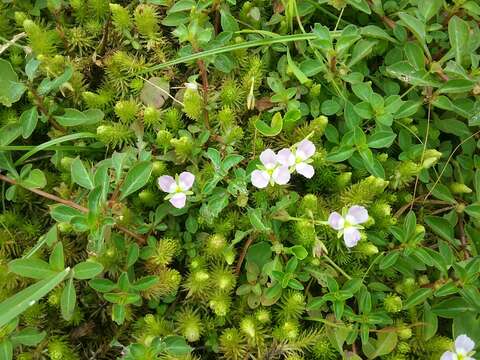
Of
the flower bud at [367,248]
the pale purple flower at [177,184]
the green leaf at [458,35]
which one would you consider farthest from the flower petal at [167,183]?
the green leaf at [458,35]

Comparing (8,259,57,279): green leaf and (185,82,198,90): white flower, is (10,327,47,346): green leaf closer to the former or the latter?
(8,259,57,279): green leaf

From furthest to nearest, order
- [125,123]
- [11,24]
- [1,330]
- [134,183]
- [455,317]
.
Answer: [11,24], [125,123], [455,317], [134,183], [1,330]

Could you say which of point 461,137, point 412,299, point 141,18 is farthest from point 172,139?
point 461,137

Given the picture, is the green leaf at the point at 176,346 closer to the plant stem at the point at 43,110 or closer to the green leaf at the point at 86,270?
the green leaf at the point at 86,270

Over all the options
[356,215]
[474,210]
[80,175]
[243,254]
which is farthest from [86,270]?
[474,210]

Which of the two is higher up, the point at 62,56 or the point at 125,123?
the point at 62,56

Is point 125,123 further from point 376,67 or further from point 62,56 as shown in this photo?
point 376,67

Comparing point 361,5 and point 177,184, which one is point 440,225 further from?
point 177,184
